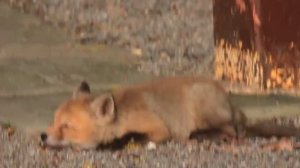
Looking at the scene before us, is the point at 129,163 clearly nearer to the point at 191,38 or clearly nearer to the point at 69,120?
the point at 69,120

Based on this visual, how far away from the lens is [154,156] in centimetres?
692

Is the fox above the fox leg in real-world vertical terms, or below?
above

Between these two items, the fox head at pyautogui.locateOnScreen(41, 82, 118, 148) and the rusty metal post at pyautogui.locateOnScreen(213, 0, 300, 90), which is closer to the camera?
the fox head at pyautogui.locateOnScreen(41, 82, 118, 148)

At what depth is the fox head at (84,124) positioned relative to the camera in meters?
7.30

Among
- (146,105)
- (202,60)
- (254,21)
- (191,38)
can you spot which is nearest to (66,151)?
(146,105)

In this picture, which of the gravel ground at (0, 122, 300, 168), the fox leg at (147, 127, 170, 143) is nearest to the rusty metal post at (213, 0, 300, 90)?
the gravel ground at (0, 122, 300, 168)

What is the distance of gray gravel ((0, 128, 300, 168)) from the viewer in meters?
6.68

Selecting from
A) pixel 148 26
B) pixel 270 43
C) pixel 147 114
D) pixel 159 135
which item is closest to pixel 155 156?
pixel 159 135

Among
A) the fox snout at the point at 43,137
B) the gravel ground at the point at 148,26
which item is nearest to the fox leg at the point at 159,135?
the fox snout at the point at 43,137

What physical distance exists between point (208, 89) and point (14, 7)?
5.73 m

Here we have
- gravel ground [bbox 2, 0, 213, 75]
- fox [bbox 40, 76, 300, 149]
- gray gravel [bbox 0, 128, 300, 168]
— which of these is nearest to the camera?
gray gravel [bbox 0, 128, 300, 168]

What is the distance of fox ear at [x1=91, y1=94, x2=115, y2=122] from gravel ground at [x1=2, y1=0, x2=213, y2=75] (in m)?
2.83

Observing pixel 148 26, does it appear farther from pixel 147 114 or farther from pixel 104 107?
pixel 104 107

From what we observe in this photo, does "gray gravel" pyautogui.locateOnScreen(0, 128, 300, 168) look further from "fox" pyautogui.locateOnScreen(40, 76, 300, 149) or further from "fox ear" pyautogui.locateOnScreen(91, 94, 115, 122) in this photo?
"fox ear" pyautogui.locateOnScreen(91, 94, 115, 122)
